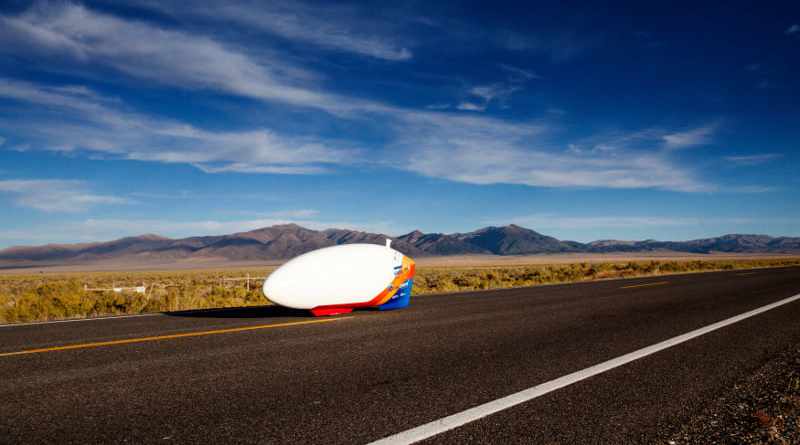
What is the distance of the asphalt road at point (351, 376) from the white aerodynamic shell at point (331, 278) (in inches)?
19.0

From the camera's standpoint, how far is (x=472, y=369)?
5422 mm

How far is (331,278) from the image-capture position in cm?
920

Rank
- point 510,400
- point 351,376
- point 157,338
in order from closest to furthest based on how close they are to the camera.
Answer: point 510,400
point 351,376
point 157,338

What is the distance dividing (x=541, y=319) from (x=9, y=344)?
26.7 feet

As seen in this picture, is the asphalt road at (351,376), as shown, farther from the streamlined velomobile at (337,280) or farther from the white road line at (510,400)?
the streamlined velomobile at (337,280)

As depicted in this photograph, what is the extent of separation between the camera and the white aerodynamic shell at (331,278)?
9.09 metres

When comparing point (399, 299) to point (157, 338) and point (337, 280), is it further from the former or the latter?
point (157, 338)

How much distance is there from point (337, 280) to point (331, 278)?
13cm

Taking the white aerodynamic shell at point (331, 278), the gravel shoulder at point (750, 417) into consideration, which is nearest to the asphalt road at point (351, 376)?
the gravel shoulder at point (750, 417)

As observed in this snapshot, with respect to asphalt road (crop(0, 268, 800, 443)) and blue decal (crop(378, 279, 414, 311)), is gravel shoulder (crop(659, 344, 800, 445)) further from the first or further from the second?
blue decal (crop(378, 279, 414, 311))

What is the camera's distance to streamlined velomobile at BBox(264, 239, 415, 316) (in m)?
9.09

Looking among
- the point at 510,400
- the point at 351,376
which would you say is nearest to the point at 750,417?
the point at 510,400

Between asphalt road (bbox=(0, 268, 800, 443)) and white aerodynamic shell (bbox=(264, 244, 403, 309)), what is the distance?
0.48 m

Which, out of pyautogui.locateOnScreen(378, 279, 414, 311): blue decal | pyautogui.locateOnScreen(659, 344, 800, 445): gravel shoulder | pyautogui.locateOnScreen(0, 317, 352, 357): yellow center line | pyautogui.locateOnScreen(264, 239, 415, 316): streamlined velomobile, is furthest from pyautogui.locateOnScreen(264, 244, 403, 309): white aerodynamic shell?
pyautogui.locateOnScreen(659, 344, 800, 445): gravel shoulder
